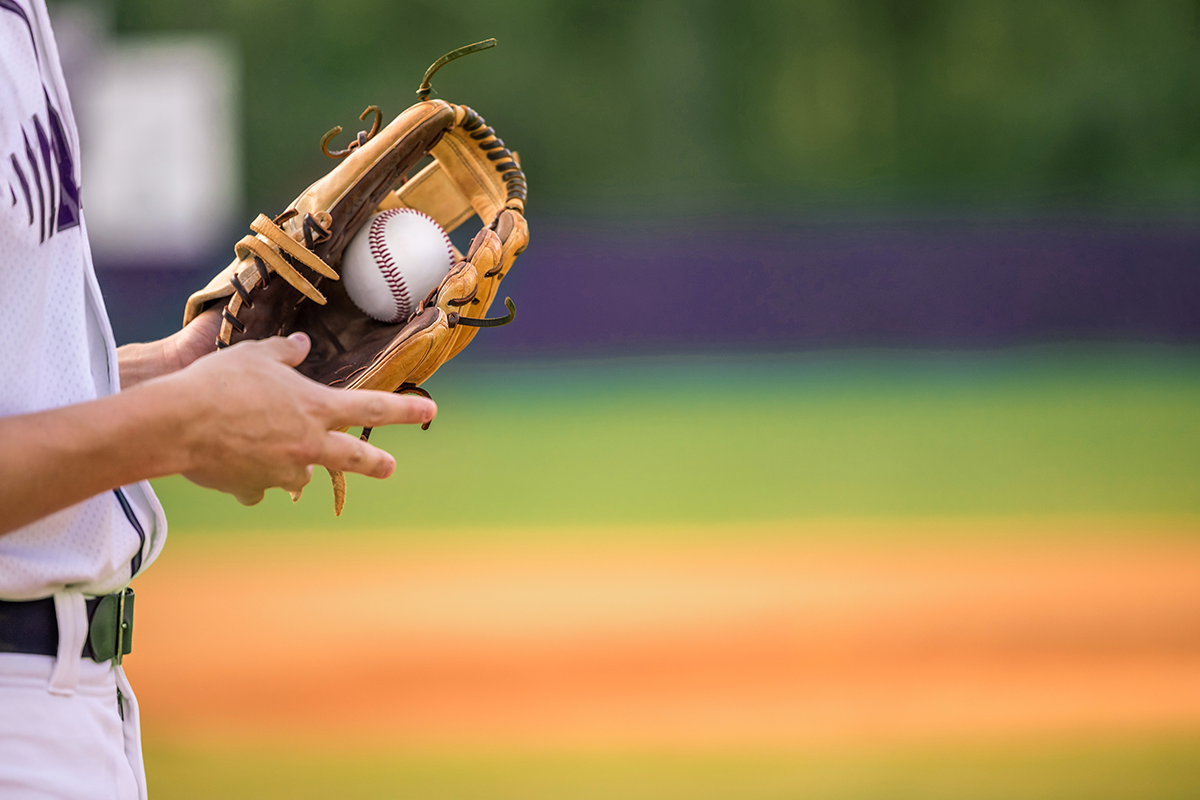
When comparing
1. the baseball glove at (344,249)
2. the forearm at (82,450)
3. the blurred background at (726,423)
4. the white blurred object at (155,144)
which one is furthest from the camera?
the white blurred object at (155,144)

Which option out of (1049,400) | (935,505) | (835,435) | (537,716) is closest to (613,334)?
(835,435)

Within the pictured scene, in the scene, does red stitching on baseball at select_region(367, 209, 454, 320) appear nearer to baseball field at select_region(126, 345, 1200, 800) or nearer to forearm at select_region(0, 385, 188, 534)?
forearm at select_region(0, 385, 188, 534)

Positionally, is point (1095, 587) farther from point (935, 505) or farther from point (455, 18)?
point (455, 18)

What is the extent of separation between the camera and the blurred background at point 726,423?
10.5 ft

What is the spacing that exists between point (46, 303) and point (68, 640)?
12.5 inches

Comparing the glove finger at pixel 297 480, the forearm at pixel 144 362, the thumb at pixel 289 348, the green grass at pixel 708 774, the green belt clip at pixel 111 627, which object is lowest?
the green grass at pixel 708 774

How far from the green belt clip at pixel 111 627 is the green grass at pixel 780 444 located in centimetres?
481

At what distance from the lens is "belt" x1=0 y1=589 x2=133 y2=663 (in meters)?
0.97

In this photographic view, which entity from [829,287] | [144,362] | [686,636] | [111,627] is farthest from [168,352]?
[829,287]

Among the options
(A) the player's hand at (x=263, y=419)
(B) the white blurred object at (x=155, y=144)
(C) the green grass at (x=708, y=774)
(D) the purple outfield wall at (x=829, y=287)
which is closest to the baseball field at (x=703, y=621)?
(C) the green grass at (x=708, y=774)

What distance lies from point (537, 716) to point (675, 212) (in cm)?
1222

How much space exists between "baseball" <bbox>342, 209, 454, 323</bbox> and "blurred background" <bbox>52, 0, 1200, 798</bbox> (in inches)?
62.4

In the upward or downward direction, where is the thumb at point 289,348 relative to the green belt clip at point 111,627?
upward

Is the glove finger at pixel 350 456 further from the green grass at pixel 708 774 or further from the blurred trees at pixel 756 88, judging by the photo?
the blurred trees at pixel 756 88
